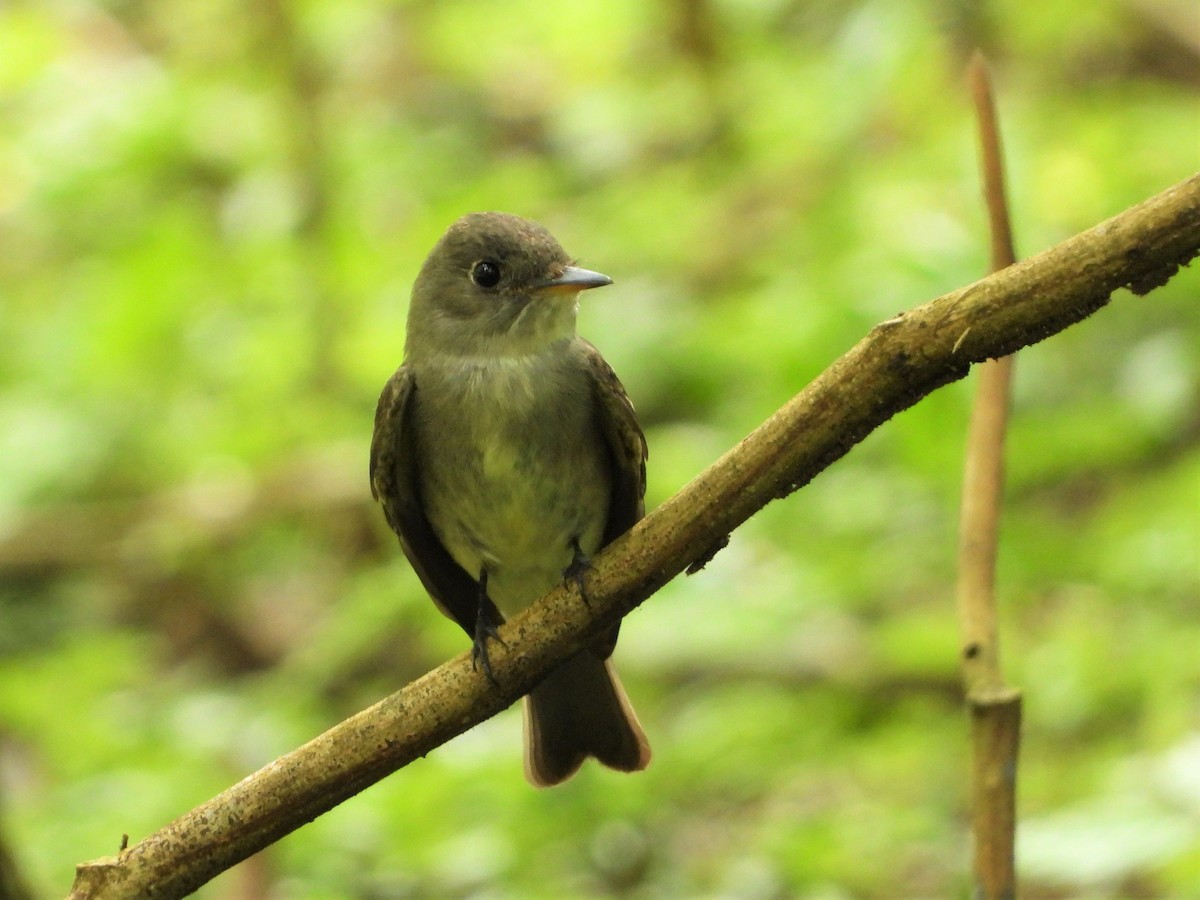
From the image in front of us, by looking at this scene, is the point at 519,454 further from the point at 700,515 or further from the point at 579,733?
the point at 700,515

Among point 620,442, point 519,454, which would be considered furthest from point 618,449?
point 519,454

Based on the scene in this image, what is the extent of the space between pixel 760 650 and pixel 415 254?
2673 mm

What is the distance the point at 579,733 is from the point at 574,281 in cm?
93

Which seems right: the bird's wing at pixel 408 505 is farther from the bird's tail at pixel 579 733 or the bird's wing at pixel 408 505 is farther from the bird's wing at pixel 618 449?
the bird's wing at pixel 618 449

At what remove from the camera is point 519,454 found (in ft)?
10.4

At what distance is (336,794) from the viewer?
213 centimetres

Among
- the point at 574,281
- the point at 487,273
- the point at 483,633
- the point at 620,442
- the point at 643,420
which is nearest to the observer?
the point at 483,633

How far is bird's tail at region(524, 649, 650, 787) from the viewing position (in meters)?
3.11

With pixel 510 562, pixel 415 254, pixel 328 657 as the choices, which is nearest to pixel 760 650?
pixel 328 657

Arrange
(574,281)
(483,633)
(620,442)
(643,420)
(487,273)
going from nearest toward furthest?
(483,633) < (620,442) < (574,281) < (487,273) < (643,420)

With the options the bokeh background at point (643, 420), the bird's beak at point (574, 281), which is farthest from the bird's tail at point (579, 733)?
the bird's beak at point (574, 281)

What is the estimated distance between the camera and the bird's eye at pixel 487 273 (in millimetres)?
3383

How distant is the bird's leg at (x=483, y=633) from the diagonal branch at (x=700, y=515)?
0.02 m

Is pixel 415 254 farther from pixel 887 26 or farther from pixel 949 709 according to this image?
pixel 949 709
